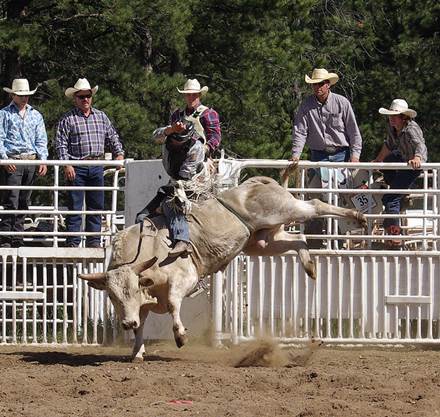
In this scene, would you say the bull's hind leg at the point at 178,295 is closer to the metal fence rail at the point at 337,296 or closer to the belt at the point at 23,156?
the metal fence rail at the point at 337,296

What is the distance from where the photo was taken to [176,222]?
1015cm

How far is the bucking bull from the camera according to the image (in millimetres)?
9789

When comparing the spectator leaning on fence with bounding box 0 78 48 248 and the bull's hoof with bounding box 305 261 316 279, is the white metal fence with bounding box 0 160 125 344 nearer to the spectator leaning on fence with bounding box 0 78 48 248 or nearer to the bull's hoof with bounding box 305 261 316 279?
the spectator leaning on fence with bounding box 0 78 48 248

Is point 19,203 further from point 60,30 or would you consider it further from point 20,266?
point 60,30

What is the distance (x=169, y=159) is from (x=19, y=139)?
100 inches

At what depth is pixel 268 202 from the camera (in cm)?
1048

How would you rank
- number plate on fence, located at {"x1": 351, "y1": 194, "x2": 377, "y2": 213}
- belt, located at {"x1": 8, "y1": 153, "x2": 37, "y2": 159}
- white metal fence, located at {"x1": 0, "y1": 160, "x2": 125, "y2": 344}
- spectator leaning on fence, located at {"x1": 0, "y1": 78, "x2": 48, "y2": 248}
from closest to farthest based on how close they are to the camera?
number plate on fence, located at {"x1": 351, "y1": 194, "x2": 377, "y2": 213} → white metal fence, located at {"x1": 0, "y1": 160, "x2": 125, "y2": 344} → spectator leaning on fence, located at {"x1": 0, "y1": 78, "x2": 48, "y2": 248} → belt, located at {"x1": 8, "y1": 153, "x2": 37, "y2": 159}

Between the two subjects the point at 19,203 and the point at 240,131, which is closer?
the point at 19,203

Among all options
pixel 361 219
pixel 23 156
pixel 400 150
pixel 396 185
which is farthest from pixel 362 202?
pixel 23 156

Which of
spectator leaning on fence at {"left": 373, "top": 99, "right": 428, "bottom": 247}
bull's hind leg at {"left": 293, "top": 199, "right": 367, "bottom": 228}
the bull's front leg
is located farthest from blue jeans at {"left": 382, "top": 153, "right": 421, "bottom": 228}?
the bull's front leg

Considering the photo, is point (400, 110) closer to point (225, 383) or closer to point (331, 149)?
point (331, 149)

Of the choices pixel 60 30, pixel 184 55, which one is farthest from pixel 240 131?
pixel 60 30

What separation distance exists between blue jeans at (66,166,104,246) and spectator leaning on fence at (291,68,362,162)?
1.97 meters

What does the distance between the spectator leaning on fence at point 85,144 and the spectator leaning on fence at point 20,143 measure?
249 mm
